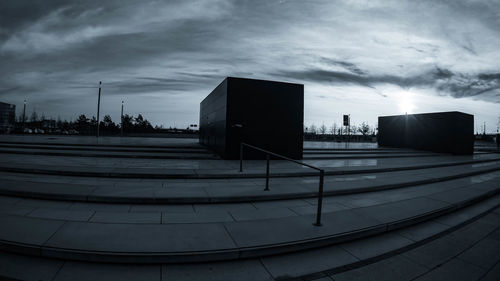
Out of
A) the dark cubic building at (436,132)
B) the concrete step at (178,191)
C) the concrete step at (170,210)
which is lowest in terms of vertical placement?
the concrete step at (170,210)

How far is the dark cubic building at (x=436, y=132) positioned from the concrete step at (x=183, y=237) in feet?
67.8

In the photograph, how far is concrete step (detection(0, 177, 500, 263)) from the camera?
8.77 feet

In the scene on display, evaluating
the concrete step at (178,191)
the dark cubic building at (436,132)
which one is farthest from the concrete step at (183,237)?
the dark cubic building at (436,132)

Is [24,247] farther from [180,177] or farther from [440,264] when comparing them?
[440,264]

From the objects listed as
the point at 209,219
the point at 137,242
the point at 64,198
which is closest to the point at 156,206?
the point at 209,219

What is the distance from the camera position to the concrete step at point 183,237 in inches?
Answer: 105

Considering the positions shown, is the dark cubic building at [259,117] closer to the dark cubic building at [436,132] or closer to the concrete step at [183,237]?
the concrete step at [183,237]

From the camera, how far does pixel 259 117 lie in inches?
421

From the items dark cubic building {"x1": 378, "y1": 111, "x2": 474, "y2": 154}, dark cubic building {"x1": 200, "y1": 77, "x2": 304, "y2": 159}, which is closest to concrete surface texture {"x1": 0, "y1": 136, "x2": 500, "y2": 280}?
dark cubic building {"x1": 200, "y1": 77, "x2": 304, "y2": 159}

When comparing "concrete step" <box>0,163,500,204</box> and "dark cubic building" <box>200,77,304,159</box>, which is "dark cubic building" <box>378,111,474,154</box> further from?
"concrete step" <box>0,163,500,204</box>

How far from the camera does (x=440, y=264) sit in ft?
9.68

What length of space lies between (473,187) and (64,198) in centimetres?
1085

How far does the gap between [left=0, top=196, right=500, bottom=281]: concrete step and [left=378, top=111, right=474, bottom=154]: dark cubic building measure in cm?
2024

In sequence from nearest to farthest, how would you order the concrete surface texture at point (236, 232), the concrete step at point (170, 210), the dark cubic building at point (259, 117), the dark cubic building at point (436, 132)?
1. the concrete surface texture at point (236, 232)
2. the concrete step at point (170, 210)
3. the dark cubic building at point (259, 117)
4. the dark cubic building at point (436, 132)
